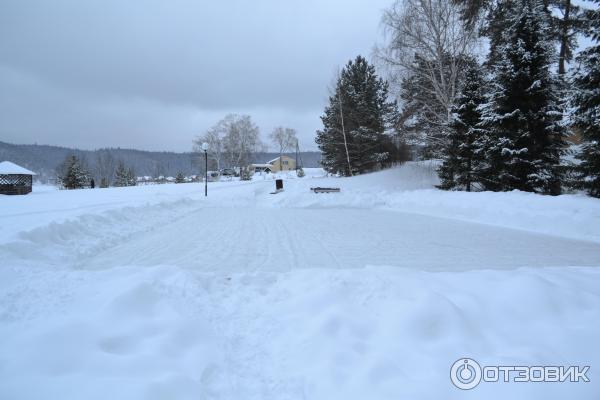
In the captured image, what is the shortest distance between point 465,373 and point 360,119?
26.4 metres

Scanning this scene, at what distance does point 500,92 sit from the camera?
12422 millimetres

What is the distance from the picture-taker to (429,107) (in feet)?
59.5

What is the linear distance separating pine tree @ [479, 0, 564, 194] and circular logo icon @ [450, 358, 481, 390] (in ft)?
39.2

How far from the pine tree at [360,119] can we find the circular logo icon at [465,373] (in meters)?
25.0

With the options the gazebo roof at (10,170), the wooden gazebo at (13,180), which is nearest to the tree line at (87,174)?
the gazebo roof at (10,170)

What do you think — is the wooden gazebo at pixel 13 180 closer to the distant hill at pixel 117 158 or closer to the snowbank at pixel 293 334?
the snowbank at pixel 293 334

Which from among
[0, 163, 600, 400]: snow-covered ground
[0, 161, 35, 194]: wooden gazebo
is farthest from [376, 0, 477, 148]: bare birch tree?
[0, 161, 35, 194]: wooden gazebo

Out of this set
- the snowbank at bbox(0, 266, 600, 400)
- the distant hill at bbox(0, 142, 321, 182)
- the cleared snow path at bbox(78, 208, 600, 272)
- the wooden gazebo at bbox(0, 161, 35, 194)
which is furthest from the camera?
the distant hill at bbox(0, 142, 321, 182)

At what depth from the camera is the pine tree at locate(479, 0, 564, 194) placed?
11.7 m

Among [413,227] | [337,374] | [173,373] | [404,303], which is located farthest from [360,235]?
[173,373]

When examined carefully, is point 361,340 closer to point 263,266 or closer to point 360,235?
point 263,266

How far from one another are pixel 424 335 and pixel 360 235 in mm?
5405

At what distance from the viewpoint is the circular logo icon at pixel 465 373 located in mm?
2256

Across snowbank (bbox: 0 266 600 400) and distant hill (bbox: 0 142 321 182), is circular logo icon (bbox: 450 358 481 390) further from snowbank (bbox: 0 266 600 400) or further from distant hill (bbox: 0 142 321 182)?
distant hill (bbox: 0 142 321 182)
